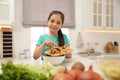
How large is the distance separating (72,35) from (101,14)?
0.64m

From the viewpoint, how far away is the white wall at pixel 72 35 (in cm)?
263

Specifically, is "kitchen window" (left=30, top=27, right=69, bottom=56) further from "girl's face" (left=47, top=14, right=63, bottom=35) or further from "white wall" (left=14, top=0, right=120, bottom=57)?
"girl's face" (left=47, top=14, right=63, bottom=35)

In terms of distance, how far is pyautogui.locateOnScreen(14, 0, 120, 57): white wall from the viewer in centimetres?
263

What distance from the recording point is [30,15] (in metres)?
2.68

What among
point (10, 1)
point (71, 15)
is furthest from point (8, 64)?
point (71, 15)

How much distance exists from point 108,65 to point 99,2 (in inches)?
93.6

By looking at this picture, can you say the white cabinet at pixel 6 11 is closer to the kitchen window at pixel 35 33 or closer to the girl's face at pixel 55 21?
the kitchen window at pixel 35 33

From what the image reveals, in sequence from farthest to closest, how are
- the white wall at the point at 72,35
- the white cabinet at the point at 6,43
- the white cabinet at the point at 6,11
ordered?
the white wall at the point at 72,35 → the white cabinet at the point at 6,43 → the white cabinet at the point at 6,11

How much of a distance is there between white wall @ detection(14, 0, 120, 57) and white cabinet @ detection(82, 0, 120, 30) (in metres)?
0.12

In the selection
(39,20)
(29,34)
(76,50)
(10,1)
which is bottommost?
(76,50)

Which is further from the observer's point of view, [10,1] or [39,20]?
[39,20]

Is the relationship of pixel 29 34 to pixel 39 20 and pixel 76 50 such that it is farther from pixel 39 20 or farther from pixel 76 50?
pixel 76 50

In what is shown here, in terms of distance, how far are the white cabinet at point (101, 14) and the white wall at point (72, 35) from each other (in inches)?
4.8

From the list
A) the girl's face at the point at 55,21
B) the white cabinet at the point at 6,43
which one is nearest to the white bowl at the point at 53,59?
the girl's face at the point at 55,21
